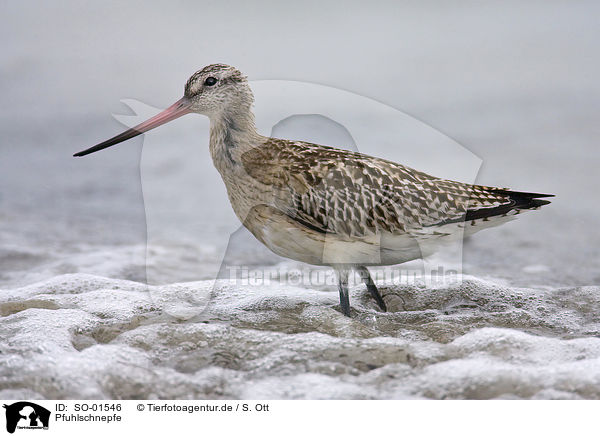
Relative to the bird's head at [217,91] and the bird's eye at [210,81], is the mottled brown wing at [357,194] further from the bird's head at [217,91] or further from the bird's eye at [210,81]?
the bird's eye at [210,81]

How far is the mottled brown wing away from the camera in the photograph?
5051mm

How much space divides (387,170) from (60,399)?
2.76 meters

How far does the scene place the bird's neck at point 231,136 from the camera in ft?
17.4

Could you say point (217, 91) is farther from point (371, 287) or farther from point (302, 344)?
point (302, 344)

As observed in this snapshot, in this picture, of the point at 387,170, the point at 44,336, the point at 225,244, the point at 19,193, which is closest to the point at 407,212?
the point at 387,170

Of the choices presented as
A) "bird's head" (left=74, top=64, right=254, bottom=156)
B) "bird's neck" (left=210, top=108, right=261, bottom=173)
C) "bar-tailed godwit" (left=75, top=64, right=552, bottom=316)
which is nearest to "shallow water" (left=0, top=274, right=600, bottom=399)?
"bar-tailed godwit" (left=75, top=64, right=552, bottom=316)

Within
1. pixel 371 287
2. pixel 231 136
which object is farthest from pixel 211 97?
pixel 371 287

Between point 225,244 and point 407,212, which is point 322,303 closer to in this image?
point 407,212

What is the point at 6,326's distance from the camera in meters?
4.90

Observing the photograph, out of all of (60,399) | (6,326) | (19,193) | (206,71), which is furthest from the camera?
(19,193)

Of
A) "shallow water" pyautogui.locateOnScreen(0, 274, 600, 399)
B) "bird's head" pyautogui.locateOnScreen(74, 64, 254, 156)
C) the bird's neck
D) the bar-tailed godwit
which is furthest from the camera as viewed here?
the bird's neck
